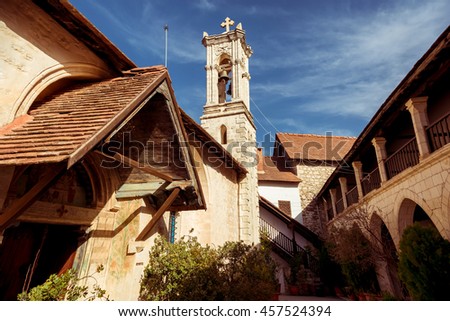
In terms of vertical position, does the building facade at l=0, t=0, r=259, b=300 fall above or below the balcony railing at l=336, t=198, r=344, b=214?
below

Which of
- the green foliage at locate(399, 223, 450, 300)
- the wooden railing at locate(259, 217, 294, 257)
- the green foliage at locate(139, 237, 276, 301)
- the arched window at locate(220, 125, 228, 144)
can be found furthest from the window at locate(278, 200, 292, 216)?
the green foliage at locate(399, 223, 450, 300)

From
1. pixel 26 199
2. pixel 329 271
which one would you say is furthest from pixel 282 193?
pixel 26 199

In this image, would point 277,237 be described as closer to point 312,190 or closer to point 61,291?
point 312,190

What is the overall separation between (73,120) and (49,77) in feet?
4.34

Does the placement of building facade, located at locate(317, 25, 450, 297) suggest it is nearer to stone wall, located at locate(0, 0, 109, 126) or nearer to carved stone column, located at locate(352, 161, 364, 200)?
carved stone column, located at locate(352, 161, 364, 200)

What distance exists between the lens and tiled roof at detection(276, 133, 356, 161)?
74.6 ft

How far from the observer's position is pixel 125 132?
4.77 metres

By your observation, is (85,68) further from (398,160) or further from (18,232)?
(398,160)

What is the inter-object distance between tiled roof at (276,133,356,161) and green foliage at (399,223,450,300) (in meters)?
16.2

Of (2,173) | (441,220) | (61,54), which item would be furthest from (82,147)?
(441,220)

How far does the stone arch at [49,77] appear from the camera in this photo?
3612mm

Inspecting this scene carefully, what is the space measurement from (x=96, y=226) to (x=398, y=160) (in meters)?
9.21

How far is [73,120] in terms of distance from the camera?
3.30 meters

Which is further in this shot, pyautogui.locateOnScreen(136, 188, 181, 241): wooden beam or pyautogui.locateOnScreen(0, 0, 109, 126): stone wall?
pyautogui.locateOnScreen(136, 188, 181, 241): wooden beam
